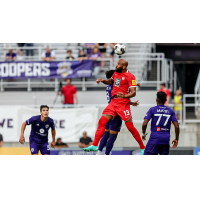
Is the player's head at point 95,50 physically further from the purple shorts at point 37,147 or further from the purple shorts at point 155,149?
the purple shorts at point 155,149

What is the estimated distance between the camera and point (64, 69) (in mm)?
17109

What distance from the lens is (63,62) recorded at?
56.1 feet

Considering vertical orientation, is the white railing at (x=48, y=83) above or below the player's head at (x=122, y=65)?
below

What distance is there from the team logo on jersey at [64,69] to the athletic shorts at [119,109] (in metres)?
8.29

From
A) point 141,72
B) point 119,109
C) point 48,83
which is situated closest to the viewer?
point 119,109

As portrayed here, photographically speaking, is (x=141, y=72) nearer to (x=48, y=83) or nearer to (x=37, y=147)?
(x=48, y=83)

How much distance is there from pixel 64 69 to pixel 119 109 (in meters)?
8.54

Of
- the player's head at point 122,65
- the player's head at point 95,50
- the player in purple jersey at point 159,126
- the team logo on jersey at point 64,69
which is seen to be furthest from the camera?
the player's head at point 95,50

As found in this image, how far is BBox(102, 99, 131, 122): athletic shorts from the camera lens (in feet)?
29.3

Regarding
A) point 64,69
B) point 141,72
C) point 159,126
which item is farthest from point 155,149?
point 141,72

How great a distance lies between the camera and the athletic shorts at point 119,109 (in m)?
8.95

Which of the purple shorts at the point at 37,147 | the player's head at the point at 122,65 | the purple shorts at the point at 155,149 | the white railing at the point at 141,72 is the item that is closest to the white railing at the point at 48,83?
the white railing at the point at 141,72

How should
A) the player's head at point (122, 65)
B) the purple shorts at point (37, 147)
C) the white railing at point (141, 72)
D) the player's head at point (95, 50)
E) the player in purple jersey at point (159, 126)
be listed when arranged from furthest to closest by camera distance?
1. the player's head at point (95, 50)
2. the white railing at point (141, 72)
3. the purple shorts at point (37, 147)
4. the player's head at point (122, 65)
5. the player in purple jersey at point (159, 126)

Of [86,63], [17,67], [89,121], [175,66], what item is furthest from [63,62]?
[175,66]
